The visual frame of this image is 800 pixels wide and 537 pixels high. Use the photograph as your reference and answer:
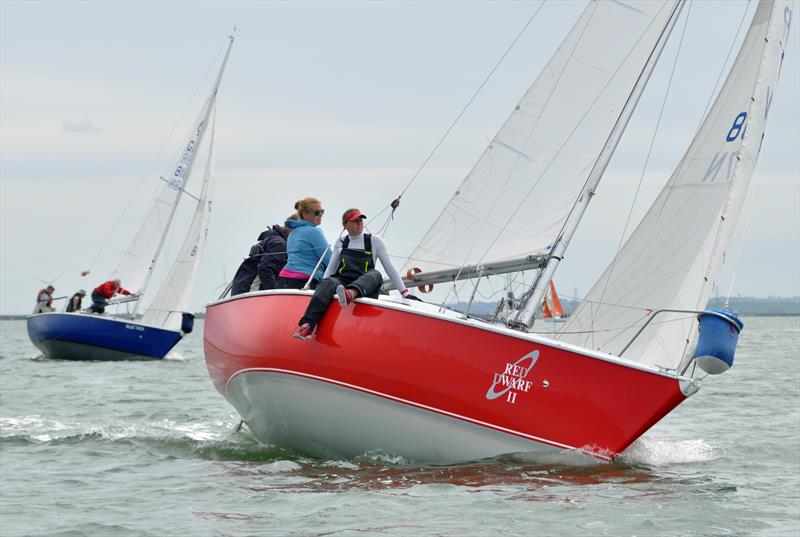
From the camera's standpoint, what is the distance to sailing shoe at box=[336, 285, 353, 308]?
28.1 feet

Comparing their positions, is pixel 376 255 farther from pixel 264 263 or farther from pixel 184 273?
pixel 184 273

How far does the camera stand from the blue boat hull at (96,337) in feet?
80.8

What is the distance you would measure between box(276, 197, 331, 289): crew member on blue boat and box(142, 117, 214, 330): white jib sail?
57.7 ft

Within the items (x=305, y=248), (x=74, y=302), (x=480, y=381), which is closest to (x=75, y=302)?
(x=74, y=302)

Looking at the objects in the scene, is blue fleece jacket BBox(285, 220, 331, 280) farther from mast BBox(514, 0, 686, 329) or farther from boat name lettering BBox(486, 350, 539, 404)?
boat name lettering BBox(486, 350, 539, 404)

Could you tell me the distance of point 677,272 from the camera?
984cm

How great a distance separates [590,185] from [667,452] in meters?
2.77

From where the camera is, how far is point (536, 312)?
367 inches

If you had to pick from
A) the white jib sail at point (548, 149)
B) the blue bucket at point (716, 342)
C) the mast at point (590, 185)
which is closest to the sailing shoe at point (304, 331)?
the white jib sail at point (548, 149)

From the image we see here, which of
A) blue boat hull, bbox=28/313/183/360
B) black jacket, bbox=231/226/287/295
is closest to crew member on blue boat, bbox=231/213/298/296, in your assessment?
black jacket, bbox=231/226/287/295

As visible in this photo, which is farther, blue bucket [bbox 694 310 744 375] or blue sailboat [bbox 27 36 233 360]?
blue sailboat [bbox 27 36 233 360]


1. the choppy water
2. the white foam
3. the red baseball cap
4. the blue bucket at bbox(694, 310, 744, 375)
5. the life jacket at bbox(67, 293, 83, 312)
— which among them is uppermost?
the red baseball cap

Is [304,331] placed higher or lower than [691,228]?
lower

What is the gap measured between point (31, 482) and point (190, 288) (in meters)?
20.0
